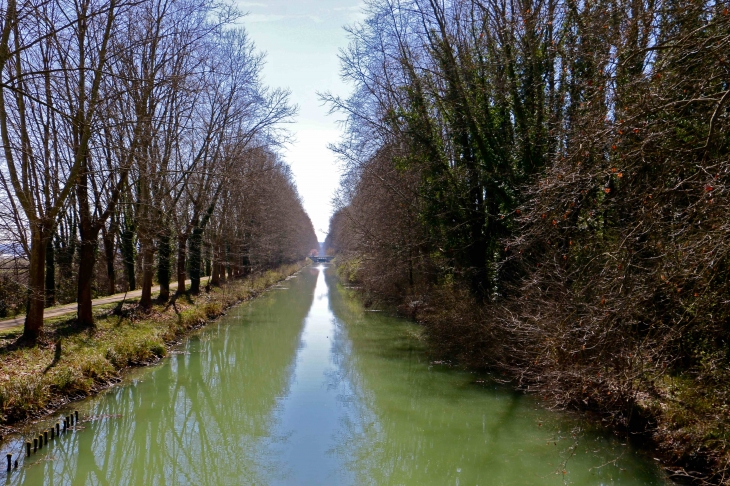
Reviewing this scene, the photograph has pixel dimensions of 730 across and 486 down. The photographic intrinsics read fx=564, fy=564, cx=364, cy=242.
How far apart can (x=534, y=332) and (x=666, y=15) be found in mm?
5289

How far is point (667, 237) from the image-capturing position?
5996 millimetres

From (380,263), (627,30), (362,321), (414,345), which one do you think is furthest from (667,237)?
(362,321)

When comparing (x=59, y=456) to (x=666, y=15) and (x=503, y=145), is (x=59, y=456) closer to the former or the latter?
(x=666, y=15)

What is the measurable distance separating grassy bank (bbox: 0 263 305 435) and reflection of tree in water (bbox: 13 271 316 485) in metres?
0.55

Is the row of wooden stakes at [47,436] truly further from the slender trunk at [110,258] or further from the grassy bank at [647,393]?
the slender trunk at [110,258]

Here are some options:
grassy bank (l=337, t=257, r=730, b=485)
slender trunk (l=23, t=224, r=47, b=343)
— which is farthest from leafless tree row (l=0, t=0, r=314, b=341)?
grassy bank (l=337, t=257, r=730, b=485)

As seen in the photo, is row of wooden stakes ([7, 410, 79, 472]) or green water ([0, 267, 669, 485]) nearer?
row of wooden stakes ([7, 410, 79, 472])

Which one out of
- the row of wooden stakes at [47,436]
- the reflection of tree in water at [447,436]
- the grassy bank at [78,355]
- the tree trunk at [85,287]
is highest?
the tree trunk at [85,287]

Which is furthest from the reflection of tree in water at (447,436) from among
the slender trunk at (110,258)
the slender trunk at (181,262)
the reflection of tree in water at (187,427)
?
the slender trunk at (181,262)

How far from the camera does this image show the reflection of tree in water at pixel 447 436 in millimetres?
7602

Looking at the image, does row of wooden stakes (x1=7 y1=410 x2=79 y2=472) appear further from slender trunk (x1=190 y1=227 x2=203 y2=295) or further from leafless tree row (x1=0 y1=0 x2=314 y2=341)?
slender trunk (x1=190 y1=227 x2=203 y2=295)

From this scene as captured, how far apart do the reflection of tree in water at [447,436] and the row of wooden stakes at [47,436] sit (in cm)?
409

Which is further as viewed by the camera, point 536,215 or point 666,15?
point 536,215

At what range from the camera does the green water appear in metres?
7.54
